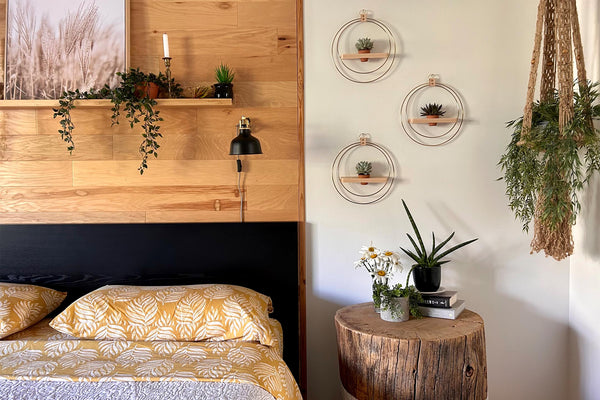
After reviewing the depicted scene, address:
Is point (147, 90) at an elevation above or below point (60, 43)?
below

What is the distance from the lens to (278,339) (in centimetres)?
217

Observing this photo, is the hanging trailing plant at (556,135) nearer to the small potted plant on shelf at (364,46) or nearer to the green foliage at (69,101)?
the small potted plant on shelf at (364,46)

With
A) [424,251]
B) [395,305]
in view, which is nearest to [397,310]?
[395,305]

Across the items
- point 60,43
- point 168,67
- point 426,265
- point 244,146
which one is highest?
point 60,43

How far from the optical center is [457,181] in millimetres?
2471

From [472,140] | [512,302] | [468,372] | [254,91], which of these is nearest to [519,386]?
[512,302]

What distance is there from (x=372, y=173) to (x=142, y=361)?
50.7 inches

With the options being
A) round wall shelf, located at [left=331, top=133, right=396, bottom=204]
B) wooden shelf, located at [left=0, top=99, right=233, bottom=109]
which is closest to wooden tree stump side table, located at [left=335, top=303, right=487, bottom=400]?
round wall shelf, located at [left=331, top=133, right=396, bottom=204]

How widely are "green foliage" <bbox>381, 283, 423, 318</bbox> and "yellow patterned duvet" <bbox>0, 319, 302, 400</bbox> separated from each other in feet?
1.52

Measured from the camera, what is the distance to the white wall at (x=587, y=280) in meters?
2.21

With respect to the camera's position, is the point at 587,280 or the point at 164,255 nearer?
the point at 587,280

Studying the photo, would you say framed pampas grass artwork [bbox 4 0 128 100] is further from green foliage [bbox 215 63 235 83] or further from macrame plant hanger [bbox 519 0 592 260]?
macrame plant hanger [bbox 519 0 592 260]

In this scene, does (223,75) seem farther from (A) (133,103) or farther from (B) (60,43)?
(B) (60,43)

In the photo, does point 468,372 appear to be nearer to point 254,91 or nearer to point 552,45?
point 552,45
